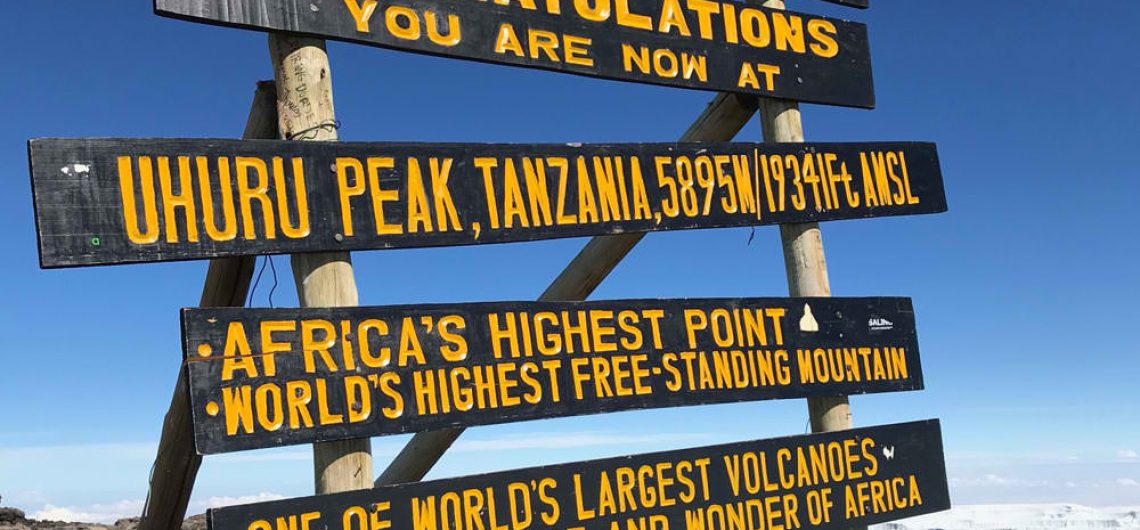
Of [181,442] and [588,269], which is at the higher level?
[588,269]

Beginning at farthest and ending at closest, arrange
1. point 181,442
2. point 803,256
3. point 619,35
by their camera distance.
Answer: point 803,256
point 619,35
point 181,442

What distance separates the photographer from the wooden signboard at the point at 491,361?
389 cm

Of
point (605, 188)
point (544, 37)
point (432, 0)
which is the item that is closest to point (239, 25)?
point (432, 0)

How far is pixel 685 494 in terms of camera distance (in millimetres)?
4922

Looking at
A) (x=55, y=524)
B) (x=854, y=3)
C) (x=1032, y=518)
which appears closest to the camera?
(x=854, y=3)

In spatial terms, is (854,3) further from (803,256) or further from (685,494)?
(685,494)

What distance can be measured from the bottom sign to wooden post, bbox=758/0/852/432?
0.56ft

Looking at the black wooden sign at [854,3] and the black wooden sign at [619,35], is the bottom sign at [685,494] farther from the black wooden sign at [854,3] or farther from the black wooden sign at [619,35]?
the black wooden sign at [854,3]

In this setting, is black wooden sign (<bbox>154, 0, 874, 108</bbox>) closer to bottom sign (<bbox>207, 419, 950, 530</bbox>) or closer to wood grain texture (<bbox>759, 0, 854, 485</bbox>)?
wood grain texture (<bbox>759, 0, 854, 485</bbox>)

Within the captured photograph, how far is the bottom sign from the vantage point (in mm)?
4055

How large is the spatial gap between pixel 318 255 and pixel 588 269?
6.59 feet

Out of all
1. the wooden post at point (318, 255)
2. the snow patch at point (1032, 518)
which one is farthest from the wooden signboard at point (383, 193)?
the snow patch at point (1032, 518)

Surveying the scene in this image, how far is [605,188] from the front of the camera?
498 centimetres

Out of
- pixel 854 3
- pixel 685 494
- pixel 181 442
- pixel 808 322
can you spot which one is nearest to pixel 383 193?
pixel 181 442
